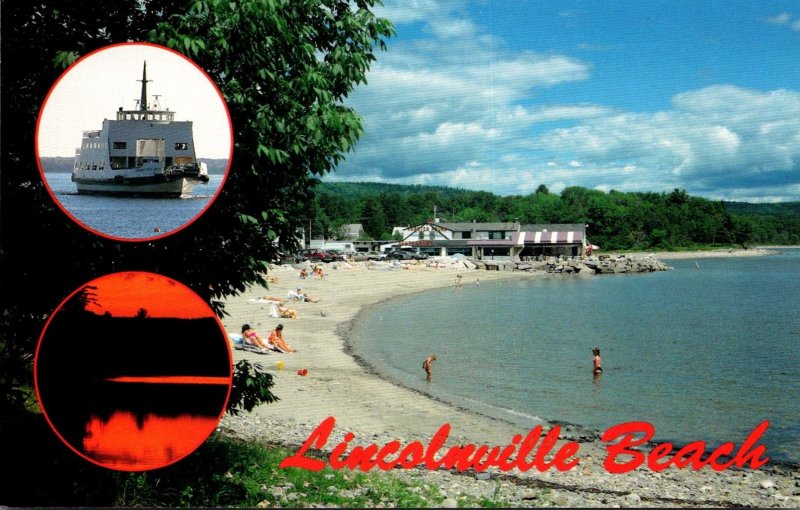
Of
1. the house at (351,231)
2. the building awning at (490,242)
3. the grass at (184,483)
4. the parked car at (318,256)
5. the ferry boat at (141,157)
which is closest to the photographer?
the ferry boat at (141,157)

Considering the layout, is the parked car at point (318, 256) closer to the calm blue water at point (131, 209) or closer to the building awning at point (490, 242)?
the building awning at point (490, 242)

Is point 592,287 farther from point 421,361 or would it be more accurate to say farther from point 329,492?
point 329,492

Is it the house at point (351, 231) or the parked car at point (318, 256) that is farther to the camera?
the house at point (351, 231)

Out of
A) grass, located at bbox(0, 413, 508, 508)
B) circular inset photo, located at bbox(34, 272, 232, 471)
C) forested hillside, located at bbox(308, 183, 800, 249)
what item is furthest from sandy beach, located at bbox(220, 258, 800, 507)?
forested hillside, located at bbox(308, 183, 800, 249)

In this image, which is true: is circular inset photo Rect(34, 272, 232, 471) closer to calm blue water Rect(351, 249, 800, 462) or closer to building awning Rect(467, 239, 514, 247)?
calm blue water Rect(351, 249, 800, 462)

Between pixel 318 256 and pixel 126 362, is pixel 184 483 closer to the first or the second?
pixel 126 362

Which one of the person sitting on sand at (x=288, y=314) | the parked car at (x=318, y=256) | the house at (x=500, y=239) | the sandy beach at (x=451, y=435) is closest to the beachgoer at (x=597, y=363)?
the sandy beach at (x=451, y=435)

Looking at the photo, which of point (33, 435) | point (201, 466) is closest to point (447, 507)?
point (201, 466)
